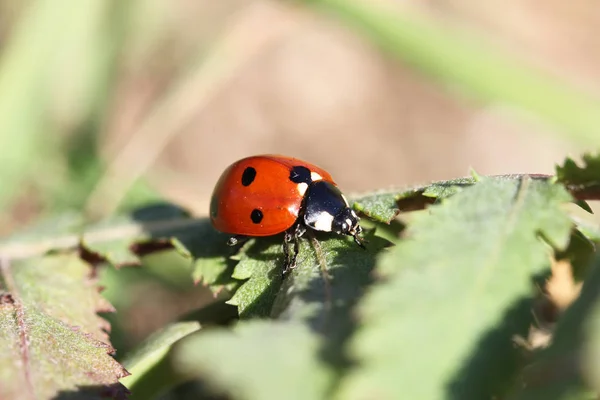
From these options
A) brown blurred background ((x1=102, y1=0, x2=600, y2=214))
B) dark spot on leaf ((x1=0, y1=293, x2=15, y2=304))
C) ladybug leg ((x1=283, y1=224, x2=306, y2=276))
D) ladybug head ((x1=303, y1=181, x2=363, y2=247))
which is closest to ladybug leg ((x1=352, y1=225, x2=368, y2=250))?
ladybug head ((x1=303, y1=181, x2=363, y2=247))

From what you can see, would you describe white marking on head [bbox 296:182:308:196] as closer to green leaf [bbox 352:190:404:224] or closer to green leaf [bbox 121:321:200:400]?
green leaf [bbox 352:190:404:224]

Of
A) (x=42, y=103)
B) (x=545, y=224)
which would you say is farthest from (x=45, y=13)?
(x=545, y=224)

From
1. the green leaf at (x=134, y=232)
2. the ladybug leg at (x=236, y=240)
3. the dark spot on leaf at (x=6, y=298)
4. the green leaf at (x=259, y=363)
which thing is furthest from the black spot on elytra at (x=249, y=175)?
the green leaf at (x=259, y=363)

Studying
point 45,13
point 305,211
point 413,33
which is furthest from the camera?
point 45,13

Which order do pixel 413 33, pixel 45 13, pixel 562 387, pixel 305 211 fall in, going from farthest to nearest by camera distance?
pixel 45 13 < pixel 413 33 < pixel 305 211 < pixel 562 387

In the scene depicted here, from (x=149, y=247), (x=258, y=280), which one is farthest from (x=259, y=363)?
(x=149, y=247)

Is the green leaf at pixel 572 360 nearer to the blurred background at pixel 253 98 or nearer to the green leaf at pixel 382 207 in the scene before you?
the green leaf at pixel 382 207

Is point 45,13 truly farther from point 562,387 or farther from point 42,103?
point 562,387

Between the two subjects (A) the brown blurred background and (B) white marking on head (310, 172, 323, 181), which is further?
(A) the brown blurred background
